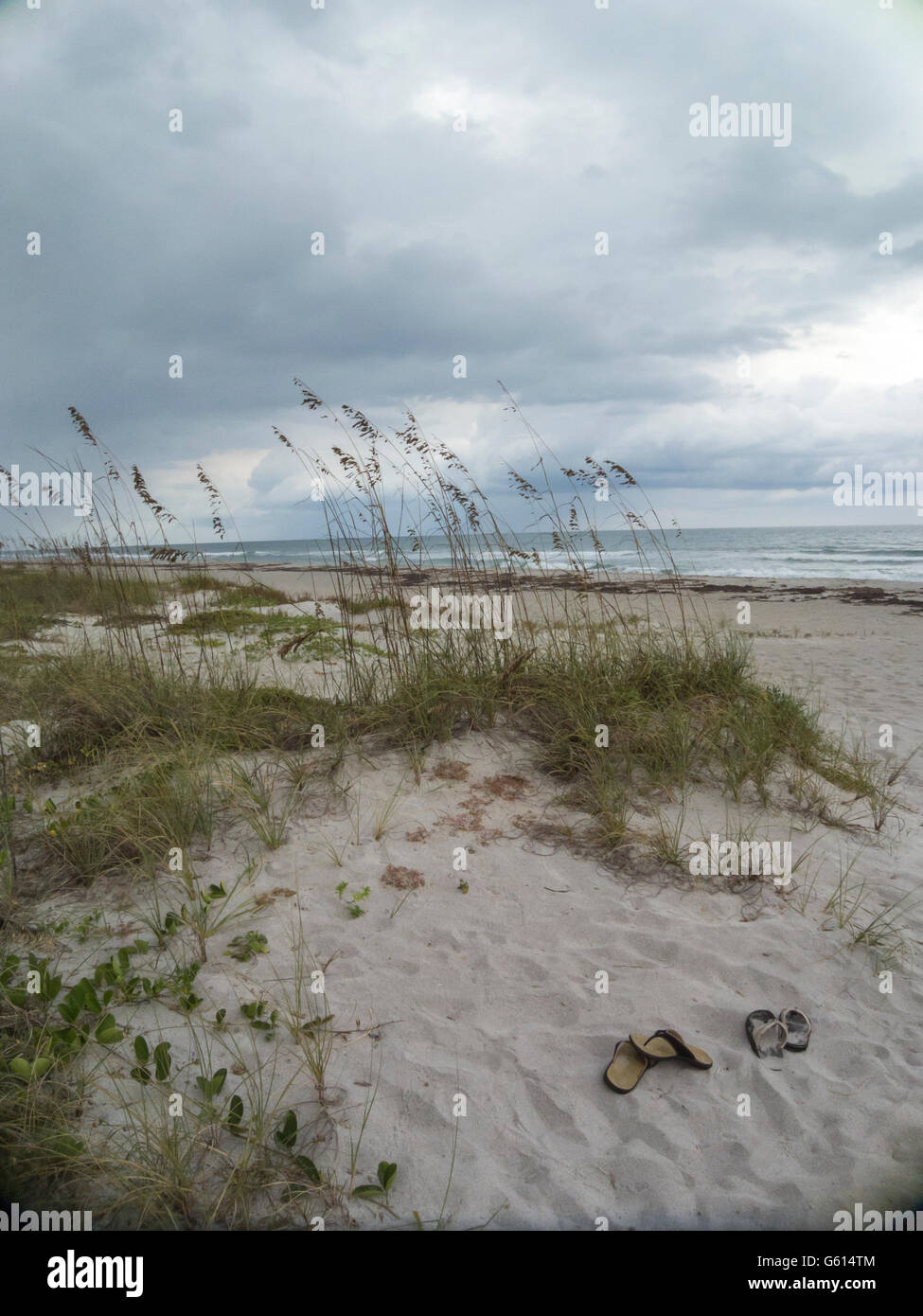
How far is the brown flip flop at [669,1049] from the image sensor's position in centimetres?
206

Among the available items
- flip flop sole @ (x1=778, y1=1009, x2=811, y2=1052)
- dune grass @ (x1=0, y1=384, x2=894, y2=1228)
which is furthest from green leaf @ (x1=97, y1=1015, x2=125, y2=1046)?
flip flop sole @ (x1=778, y1=1009, x2=811, y2=1052)

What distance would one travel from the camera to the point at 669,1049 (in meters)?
2.09

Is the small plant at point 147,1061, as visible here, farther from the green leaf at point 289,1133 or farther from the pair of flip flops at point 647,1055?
the pair of flip flops at point 647,1055

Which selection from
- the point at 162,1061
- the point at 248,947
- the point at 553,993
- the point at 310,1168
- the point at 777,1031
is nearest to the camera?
the point at 310,1168

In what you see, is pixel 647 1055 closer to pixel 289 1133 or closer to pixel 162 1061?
pixel 289 1133

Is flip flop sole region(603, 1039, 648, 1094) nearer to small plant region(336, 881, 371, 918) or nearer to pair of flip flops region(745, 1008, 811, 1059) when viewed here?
pair of flip flops region(745, 1008, 811, 1059)

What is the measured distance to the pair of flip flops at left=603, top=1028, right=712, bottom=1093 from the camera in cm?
203

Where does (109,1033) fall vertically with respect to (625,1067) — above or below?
above

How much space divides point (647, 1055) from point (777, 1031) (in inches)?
18.2

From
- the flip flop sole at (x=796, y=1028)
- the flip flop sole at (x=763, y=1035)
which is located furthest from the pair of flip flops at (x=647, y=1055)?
the flip flop sole at (x=796, y=1028)

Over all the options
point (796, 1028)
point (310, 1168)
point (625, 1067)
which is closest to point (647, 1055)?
point (625, 1067)

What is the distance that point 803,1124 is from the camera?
1.90 m

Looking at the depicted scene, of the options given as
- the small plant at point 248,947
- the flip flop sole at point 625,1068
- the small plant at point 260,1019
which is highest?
the small plant at point 248,947

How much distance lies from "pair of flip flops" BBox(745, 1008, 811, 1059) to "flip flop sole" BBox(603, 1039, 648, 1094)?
39 centimetres
